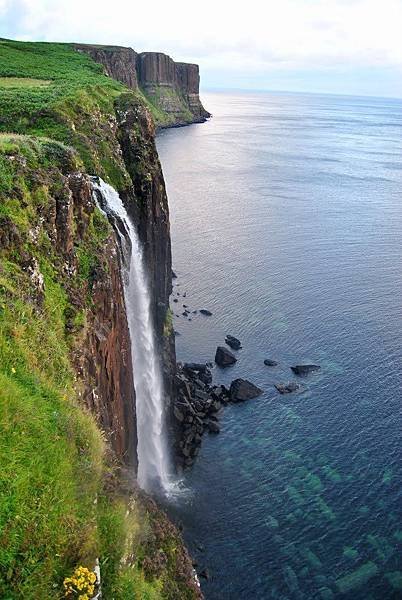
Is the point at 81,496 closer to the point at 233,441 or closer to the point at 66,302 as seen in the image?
the point at 66,302

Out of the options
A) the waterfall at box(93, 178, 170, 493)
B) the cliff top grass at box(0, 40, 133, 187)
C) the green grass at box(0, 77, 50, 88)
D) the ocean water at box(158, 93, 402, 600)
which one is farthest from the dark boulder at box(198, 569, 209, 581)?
the green grass at box(0, 77, 50, 88)

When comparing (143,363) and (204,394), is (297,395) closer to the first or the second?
(204,394)

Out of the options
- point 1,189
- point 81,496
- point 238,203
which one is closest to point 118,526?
point 81,496

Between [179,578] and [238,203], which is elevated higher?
[179,578]

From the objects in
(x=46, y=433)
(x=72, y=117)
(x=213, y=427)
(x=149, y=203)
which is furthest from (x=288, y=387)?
(x=46, y=433)

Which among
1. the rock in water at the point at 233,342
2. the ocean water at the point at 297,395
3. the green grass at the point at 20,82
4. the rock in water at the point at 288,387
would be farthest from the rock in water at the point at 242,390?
the green grass at the point at 20,82

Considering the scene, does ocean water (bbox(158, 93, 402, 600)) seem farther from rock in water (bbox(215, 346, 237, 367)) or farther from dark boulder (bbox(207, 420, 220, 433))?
rock in water (bbox(215, 346, 237, 367))

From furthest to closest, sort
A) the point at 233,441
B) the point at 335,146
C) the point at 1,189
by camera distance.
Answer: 1. the point at 335,146
2. the point at 233,441
3. the point at 1,189
